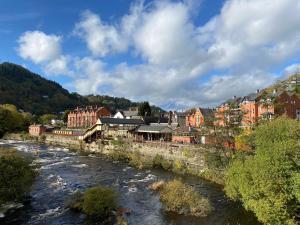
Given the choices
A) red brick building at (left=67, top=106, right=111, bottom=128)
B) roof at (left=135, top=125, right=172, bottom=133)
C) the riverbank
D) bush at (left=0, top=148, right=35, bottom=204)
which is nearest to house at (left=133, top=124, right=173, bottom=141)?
roof at (left=135, top=125, right=172, bottom=133)

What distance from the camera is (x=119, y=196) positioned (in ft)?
113

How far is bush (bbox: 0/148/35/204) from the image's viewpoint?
1038 inches

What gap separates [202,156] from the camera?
156 ft

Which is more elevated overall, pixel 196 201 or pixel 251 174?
pixel 251 174

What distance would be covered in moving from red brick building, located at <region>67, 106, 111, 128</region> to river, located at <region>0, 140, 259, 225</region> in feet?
221

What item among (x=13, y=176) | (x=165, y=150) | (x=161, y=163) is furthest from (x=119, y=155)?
(x=13, y=176)

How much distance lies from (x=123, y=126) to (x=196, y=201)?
5710 cm

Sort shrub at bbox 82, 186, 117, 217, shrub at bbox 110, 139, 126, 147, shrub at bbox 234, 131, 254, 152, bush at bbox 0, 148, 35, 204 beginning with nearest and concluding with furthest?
1. bush at bbox 0, 148, 35, 204
2. shrub at bbox 82, 186, 117, 217
3. shrub at bbox 234, 131, 254, 152
4. shrub at bbox 110, 139, 126, 147

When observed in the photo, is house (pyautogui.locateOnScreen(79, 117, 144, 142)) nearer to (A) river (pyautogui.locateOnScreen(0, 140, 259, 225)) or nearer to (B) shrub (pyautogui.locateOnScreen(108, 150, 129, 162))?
(B) shrub (pyautogui.locateOnScreen(108, 150, 129, 162))

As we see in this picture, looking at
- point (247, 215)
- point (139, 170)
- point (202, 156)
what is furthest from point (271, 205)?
point (139, 170)

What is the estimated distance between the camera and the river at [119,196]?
26875 millimetres

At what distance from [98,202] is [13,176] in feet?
23.9

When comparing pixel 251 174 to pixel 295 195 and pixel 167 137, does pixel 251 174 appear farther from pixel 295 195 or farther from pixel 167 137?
pixel 167 137

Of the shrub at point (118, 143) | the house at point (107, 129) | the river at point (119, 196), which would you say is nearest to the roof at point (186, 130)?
the shrub at point (118, 143)
